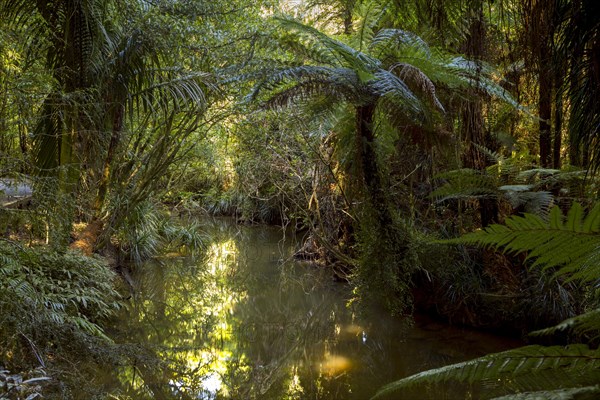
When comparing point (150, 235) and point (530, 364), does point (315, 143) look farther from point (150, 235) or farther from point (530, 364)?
point (530, 364)

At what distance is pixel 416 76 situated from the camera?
4.73 meters

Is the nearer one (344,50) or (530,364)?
(530,364)

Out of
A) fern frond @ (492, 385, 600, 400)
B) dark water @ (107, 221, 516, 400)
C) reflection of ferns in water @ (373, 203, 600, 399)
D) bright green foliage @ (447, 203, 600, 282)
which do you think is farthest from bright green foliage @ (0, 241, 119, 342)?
fern frond @ (492, 385, 600, 400)

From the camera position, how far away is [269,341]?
529 cm

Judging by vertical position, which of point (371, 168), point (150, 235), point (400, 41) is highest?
point (400, 41)

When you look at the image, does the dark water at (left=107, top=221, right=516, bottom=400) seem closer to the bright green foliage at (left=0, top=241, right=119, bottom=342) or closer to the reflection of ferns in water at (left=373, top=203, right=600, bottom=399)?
the bright green foliage at (left=0, top=241, right=119, bottom=342)

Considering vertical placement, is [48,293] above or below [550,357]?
below

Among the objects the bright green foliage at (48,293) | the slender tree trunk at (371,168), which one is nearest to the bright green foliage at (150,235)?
the bright green foliage at (48,293)

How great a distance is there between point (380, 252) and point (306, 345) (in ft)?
3.89

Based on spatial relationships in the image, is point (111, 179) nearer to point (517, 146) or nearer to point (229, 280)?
point (229, 280)

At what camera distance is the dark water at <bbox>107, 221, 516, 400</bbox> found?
404 centimetres

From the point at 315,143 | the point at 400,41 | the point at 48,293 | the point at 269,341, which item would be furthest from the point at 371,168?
the point at 48,293

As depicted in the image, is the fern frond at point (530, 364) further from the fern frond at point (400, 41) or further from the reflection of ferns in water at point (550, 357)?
the fern frond at point (400, 41)

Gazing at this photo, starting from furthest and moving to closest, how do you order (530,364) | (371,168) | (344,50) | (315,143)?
(315,143), (371,168), (344,50), (530,364)
